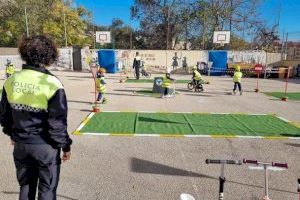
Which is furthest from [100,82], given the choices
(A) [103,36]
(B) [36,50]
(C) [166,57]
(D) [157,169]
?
(A) [103,36]

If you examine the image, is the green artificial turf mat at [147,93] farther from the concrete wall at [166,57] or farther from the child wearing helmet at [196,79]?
the concrete wall at [166,57]

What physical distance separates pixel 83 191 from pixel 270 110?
8.96 meters

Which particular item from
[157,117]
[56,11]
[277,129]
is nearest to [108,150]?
[157,117]

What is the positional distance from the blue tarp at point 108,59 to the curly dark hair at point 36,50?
2671 centimetres

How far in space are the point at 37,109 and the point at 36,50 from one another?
54cm

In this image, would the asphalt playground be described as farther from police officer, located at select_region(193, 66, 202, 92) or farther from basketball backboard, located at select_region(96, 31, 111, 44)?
basketball backboard, located at select_region(96, 31, 111, 44)

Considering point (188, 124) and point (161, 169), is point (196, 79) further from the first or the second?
point (161, 169)

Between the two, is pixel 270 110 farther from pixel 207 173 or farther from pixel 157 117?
pixel 207 173

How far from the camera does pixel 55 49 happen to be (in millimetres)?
3188

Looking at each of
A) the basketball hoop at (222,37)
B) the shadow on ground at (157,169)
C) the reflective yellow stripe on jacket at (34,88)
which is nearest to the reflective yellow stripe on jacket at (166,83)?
the shadow on ground at (157,169)

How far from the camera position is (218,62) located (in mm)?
29703

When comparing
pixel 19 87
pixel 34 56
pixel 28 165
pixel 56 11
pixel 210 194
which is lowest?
pixel 210 194

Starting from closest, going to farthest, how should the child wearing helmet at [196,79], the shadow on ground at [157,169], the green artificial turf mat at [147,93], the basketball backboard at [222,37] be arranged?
the shadow on ground at [157,169] < the green artificial turf mat at [147,93] < the child wearing helmet at [196,79] < the basketball backboard at [222,37]

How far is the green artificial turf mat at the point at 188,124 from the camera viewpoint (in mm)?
8430
